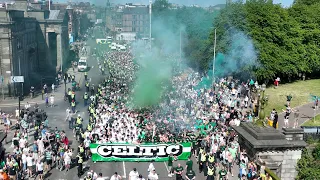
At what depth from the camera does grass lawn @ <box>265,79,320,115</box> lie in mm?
33469

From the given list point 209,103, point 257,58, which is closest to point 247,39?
point 257,58

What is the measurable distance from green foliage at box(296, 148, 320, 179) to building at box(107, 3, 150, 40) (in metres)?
91.8

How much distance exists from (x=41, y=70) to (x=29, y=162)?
36.3 metres

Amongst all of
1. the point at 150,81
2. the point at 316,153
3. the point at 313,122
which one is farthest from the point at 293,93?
the point at 316,153

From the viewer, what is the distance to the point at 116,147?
20.5 meters

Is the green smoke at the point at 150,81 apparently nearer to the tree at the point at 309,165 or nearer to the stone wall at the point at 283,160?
the tree at the point at 309,165

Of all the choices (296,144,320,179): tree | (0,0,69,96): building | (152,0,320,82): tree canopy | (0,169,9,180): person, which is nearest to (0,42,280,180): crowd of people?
(0,169,9,180): person

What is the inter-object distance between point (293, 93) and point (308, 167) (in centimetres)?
2202

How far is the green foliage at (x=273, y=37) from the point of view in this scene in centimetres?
4075

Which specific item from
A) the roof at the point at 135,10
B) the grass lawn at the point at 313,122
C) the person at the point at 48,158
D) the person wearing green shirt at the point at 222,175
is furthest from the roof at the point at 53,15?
the roof at the point at 135,10

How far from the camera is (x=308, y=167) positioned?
17203mm

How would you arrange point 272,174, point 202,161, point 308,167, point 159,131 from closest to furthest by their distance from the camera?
point 272,174 < point 308,167 < point 202,161 < point 159,131

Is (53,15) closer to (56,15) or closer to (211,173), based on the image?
(56,15)

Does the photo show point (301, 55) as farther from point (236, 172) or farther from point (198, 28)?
point (236, 172)
